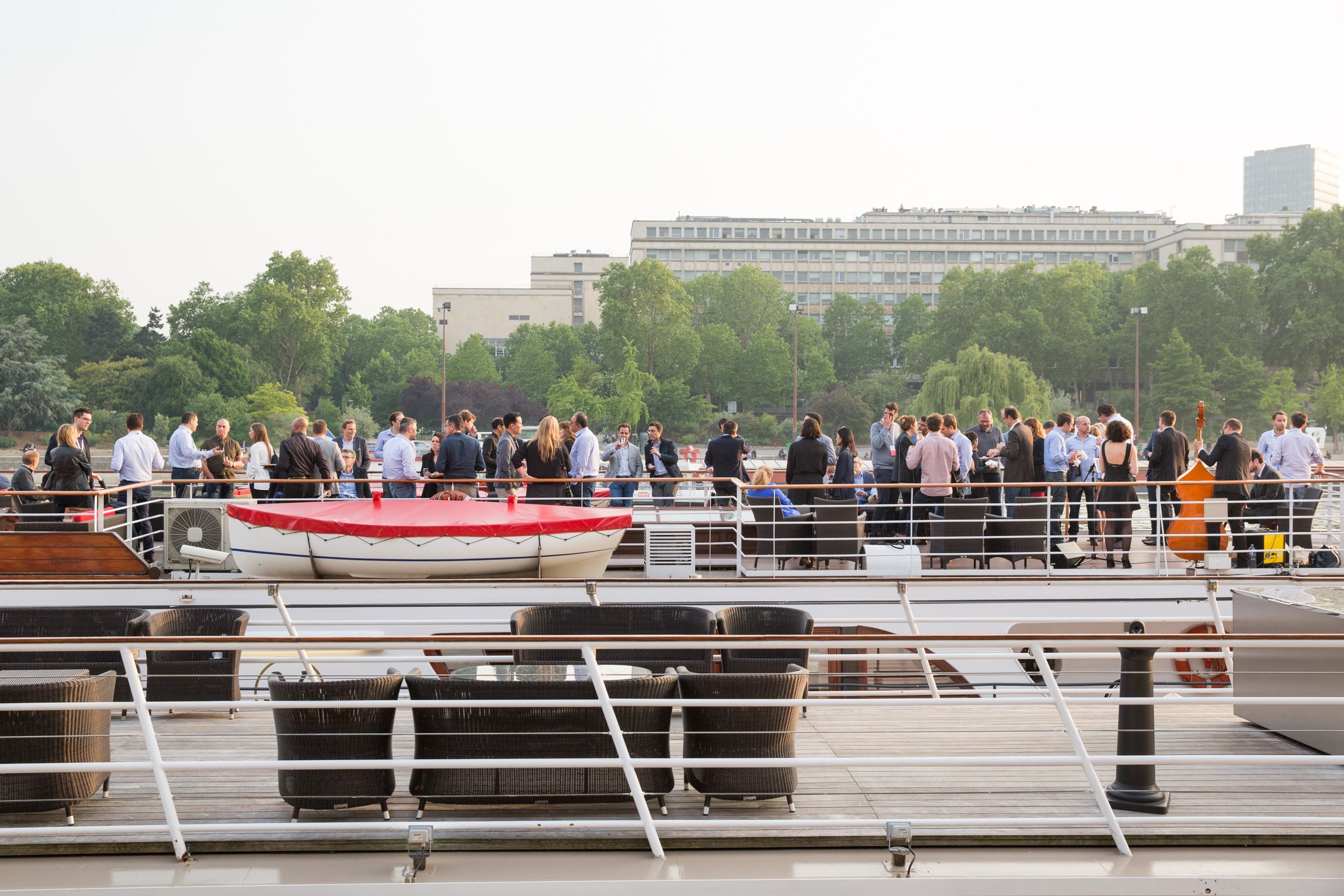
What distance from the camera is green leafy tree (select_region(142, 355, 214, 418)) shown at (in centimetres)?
6794

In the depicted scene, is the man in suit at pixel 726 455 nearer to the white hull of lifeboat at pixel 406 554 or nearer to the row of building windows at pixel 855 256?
the white hull of lifeboat at pixel 406 554

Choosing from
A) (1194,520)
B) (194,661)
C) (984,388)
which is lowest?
(194,661)

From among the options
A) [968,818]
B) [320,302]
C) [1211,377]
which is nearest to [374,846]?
[968,818]

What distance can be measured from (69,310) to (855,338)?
64.0 meters

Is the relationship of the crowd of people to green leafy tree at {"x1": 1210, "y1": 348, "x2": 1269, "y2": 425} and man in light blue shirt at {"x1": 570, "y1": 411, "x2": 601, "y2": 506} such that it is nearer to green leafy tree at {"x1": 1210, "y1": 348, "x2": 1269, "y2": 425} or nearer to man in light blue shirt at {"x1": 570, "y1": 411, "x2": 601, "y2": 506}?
man in light blue shirt at {"x1": 570, "y1": 411, "x2": 601, "y2": 506}

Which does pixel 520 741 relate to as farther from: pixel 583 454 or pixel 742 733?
pixel 583 454

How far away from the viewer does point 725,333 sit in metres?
86.9

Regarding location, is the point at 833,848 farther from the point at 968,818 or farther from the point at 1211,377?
the point at 1211,377

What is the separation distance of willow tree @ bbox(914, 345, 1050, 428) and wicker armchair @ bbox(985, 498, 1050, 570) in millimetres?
52219

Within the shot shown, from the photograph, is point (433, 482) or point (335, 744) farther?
point (433, 482)

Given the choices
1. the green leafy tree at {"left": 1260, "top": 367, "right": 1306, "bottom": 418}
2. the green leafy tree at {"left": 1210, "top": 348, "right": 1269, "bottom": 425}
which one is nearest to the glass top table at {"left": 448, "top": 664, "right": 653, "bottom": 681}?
the green leafy tree at {"left": 1260, "top": 367, "right": 1306, "bottom": 418}

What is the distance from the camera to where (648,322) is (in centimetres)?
8175

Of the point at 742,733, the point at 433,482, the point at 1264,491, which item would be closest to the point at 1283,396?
the point at 1264,491

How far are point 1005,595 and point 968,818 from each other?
20.4 feet
